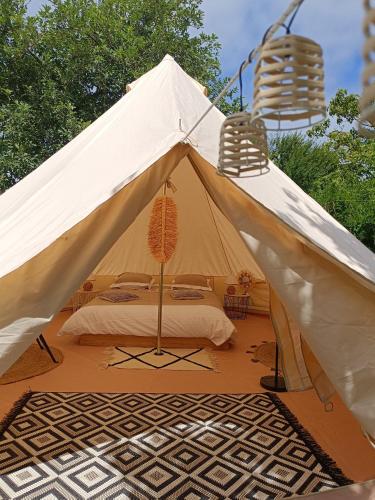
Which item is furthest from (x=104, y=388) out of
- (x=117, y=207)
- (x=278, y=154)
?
(x=278, y=154)

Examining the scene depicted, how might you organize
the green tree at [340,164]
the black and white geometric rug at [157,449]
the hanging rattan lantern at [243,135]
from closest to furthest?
the hanging rattan lantern at [243,135] < the black and white geometric rug at [157,449] < the green tree at [340,164]

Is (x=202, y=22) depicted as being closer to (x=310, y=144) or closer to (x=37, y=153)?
(x=37, y=153)

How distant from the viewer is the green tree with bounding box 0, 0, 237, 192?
8.01 metres

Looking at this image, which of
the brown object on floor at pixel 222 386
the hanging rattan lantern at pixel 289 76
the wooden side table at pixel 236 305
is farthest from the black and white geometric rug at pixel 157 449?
the wooden side table at pixel 236 305

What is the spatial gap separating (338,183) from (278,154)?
20.4 feet

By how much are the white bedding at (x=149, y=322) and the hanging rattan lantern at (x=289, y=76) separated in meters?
3.79

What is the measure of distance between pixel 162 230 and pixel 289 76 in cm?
409

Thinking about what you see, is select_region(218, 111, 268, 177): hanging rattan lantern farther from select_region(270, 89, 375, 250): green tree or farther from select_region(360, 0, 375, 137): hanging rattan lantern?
select_region(270, 89, 375, 250): green tree

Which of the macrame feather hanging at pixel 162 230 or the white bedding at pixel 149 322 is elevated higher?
the macrame feather hanging at pixel 162 230

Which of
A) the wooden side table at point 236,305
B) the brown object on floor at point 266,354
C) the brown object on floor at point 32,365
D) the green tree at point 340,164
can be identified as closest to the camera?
the brown object on floor at point 32,365

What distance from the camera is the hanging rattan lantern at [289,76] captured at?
1101 millimetres

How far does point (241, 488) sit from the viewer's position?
92.1 inches

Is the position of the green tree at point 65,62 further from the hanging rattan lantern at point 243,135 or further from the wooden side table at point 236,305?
the hanging rattan lantern at point 243,135

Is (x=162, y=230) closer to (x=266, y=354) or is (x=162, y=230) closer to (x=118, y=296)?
(x=118, y=296)
